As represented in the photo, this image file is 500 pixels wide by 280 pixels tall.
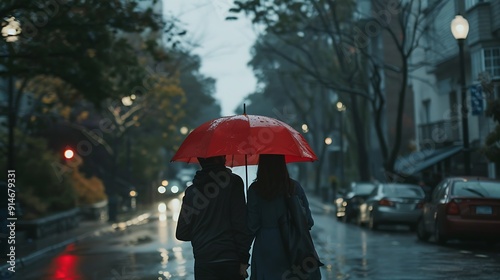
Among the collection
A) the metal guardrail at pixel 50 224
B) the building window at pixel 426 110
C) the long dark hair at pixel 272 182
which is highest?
the building window at pixel 426 110

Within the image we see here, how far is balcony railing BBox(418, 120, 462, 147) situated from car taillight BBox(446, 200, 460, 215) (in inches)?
654

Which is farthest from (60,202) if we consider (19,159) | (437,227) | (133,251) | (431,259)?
(431,259)

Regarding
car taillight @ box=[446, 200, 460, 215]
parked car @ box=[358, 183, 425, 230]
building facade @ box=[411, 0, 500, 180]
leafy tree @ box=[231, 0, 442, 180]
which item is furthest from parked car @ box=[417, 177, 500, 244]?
leafy tree @ box=[231, 0, 442, 180]

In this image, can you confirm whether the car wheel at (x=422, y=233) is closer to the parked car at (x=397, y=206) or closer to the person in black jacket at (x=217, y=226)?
the parked car at (x=397, y=206)

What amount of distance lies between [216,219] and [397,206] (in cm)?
1900

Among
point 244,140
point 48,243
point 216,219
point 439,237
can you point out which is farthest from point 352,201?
point 216,219

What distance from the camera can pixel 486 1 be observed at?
28.0m

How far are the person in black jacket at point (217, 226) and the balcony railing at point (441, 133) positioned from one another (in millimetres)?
28509

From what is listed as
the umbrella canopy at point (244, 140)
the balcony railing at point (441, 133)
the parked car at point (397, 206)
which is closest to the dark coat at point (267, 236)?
the umbrella canopy at point (244, 140)

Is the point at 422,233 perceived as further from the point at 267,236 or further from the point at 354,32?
the point at 354,32

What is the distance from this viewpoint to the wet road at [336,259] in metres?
13.8

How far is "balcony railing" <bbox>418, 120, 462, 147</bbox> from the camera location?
1364 inches

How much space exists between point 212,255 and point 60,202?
2352 centimetres

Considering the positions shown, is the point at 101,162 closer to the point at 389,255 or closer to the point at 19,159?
the point at 19,159
